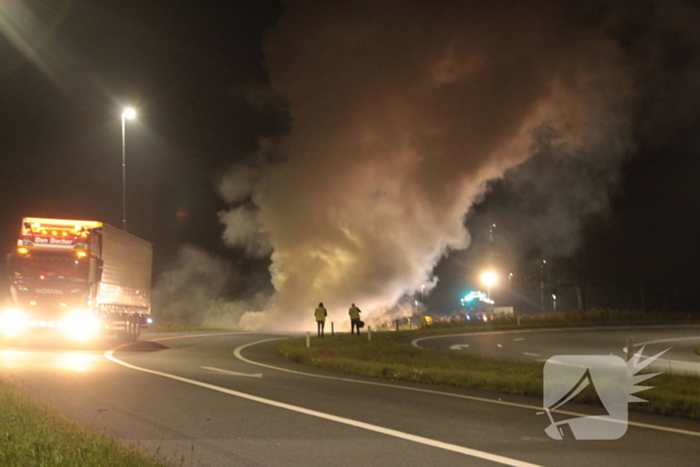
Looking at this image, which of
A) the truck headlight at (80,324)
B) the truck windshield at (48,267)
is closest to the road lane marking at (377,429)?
the truck headlight at (80,324)

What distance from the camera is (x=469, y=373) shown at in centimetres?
1290

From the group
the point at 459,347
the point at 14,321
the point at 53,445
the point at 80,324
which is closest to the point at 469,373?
the point at 53,445

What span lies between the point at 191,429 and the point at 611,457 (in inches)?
184

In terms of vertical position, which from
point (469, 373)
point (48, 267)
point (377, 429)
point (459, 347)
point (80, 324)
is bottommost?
point (377, 429)

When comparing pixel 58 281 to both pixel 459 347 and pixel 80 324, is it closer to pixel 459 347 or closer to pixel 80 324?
pixel 80 324

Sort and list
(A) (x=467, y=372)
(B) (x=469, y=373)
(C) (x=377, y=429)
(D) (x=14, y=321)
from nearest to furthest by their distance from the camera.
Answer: (C) (x=377, y=429)
(B) (x=469, y=373)
(A) (x=467, y=372)
(D) (x=14, y=321)

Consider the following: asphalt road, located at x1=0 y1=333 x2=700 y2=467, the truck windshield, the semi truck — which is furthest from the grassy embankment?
the truck windshield

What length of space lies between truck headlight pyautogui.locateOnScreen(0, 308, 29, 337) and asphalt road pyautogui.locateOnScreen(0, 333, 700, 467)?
23.5ft

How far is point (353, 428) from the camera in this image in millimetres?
7461

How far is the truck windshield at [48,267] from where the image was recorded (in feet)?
65.0

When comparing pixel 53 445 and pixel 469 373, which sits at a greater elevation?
pixel 469 373

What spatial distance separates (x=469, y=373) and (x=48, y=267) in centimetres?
1437

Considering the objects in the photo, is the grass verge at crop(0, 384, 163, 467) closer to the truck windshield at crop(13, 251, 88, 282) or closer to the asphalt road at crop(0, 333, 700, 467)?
the asphalt road at crop(0, 333, 700, 467)

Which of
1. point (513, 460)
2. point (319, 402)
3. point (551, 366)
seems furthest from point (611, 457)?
point (551, 366)
